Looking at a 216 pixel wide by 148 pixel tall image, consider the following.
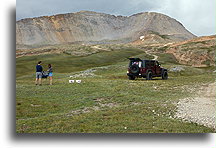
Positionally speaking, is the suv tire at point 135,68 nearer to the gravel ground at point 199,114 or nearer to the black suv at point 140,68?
the black suv at point 140,68

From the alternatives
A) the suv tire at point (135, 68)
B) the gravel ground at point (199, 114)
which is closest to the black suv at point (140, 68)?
the suv tire at point (135, 68)

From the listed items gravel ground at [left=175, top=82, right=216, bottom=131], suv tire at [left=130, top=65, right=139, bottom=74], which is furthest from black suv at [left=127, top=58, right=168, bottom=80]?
gravel ground at [left=175, top=82, right=216, bottom=131]

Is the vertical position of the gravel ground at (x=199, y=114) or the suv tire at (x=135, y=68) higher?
the suv tire at (x=135, y=68)

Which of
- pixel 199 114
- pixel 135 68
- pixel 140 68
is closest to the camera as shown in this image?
pixel 199 114

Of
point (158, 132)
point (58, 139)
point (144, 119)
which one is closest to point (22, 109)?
point (58, 139)

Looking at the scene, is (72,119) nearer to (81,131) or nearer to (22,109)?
(81,131)

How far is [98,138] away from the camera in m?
8.98

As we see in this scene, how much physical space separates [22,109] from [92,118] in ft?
12.6

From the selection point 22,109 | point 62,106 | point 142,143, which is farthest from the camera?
point 62,106

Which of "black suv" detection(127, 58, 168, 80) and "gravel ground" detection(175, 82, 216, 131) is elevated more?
"black suv" detection(127, 58, 168, 80)

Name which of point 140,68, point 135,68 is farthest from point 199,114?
point 140,68

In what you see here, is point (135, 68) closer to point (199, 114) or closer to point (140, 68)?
point (140, 68)

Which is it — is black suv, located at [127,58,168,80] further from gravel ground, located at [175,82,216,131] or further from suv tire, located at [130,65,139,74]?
gravel ground, located at [175,82,216,131]
